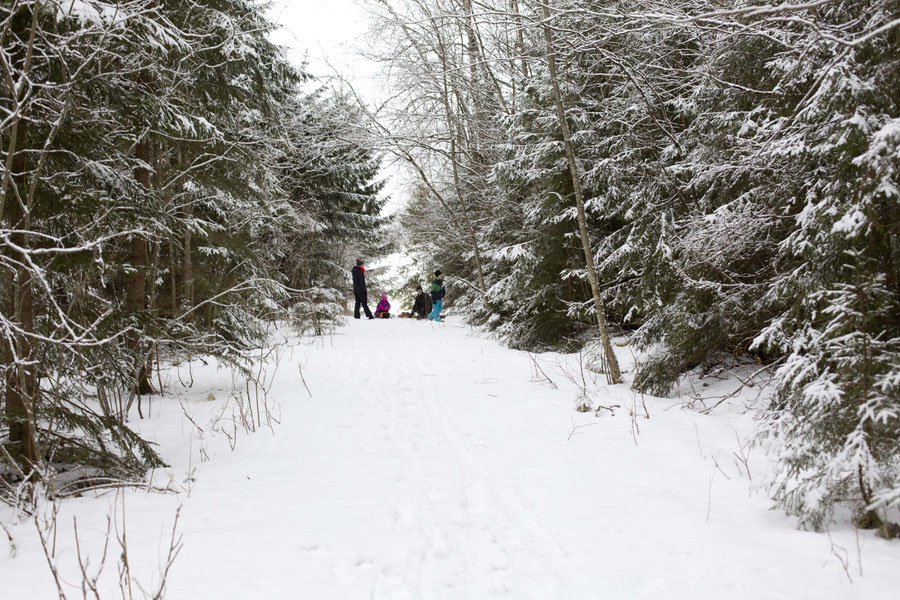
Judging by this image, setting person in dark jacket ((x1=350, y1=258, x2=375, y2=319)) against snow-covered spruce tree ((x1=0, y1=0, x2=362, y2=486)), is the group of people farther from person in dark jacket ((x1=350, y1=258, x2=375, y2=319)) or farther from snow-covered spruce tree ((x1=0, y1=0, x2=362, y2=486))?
snow-covered spruce tree ((x1=0, y1=0, x2=362, y2=486))

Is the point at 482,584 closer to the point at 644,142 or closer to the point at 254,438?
the point at 254,438

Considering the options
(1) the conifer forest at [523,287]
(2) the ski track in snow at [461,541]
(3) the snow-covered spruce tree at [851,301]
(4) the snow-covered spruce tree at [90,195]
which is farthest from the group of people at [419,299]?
→ (3) the snow-covered spruce tree at [851,301]

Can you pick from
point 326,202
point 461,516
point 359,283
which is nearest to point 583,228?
point 461,516

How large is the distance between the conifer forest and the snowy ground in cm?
4

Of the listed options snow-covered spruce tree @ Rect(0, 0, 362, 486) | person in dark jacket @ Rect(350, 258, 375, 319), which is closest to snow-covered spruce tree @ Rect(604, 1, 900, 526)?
snow-covered spruce tree @ Rect(0, 0, 362, 486)

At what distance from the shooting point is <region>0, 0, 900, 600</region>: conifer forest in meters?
2.58

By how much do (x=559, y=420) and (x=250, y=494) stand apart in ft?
10.5

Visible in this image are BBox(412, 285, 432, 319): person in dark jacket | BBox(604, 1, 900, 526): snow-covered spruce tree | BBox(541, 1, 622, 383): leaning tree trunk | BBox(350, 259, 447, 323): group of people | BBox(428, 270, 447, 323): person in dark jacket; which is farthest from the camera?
Answer: BBox(412, 285, 432, 319): person in dark jacket

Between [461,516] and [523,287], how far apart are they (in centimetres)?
699

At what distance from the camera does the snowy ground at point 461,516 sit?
2336 mm

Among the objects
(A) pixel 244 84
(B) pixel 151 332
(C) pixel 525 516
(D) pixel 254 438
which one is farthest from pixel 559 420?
(A) pixel 244 84

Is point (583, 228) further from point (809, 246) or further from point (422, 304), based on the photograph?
point (422, 304)

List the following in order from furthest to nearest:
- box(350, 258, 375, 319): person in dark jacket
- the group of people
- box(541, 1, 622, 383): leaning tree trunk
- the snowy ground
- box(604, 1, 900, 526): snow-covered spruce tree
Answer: box(350, 258, 375, 319): person in dark jacket
the group of people
box(541, 1, 622, 383): leaning tree trunk
box(604, 1, 900, 526): snow-covered spruce tree
the snowy ground

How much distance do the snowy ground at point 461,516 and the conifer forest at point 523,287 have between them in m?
0.04
